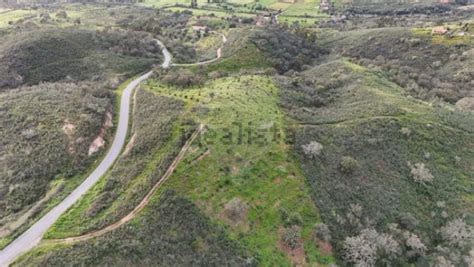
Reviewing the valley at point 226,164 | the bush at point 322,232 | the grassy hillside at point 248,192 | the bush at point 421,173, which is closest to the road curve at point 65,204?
the valley at point 226,164

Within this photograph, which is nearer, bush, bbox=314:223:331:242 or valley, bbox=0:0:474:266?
valley, bbox=0:0:474:266

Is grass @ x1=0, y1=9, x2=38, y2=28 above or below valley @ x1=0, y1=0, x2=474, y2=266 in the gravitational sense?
above

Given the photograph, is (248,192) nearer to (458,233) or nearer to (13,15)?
(458,233)

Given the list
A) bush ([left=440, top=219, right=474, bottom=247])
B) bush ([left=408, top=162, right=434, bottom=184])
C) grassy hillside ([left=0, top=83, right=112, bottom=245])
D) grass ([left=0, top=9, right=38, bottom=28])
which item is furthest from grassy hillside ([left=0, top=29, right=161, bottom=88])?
bush ([left=440, top=219, right=474, bottom=247])

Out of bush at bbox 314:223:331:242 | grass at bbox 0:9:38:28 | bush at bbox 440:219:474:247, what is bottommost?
bush at bbox 440:219:474:247

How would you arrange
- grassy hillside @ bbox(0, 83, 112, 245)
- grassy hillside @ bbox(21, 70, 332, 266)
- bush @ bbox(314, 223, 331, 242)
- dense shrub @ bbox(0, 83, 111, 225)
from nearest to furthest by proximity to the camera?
grassy hillside @ bbox(21, 70, 332, 266), bush @ bbox(314, 223, 331, 242), grassy hillside @ bbox(0, 83, 112, 245), dense shrub @ bbox(0, 83, 111, 225)

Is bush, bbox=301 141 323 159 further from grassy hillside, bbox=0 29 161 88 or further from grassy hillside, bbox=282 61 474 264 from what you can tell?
grassy hillside, bbox=0 29 161 88

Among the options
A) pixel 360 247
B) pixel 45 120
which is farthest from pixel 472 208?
pixel 45 120
